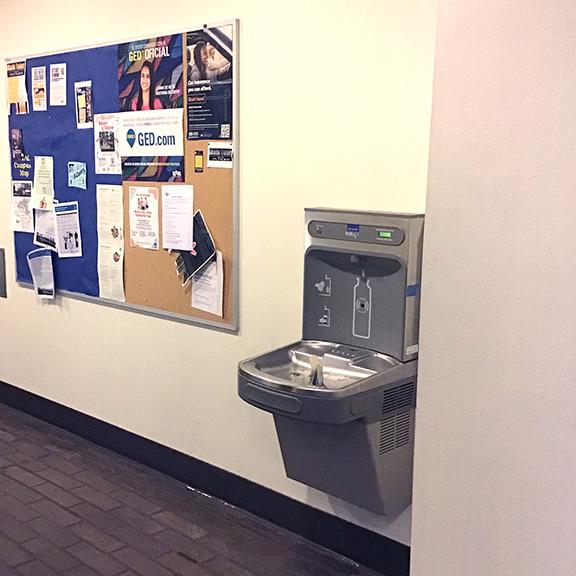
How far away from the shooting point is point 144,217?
3510 mm

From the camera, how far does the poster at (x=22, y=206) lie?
13.9 feet

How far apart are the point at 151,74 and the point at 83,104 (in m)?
0.57

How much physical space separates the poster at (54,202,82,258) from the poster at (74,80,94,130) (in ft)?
1.39

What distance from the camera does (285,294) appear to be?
3.01 meters

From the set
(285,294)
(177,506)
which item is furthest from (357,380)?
(177,506)

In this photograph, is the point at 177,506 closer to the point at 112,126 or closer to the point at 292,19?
the point at 112,126

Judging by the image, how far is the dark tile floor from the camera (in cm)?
287

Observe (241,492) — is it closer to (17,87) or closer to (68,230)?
(68,230)

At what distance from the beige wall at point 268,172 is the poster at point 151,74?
0.08 metres

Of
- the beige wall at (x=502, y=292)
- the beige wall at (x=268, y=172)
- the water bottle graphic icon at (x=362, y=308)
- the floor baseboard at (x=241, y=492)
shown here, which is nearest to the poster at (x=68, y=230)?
the beige wall at (x=268, y=172)

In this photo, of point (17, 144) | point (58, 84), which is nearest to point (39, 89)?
point (58, 84)

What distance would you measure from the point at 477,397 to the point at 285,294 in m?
1.19

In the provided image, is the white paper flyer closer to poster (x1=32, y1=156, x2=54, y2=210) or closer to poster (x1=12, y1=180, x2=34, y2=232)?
poster (x1=32, y1=156, x2=54, y2=210)

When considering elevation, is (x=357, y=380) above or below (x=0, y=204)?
below
